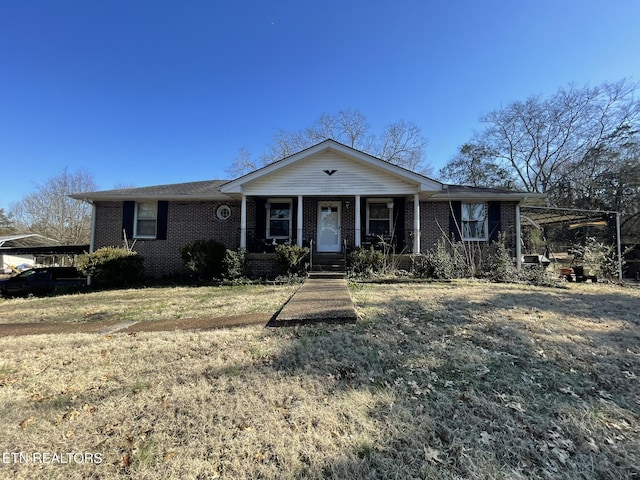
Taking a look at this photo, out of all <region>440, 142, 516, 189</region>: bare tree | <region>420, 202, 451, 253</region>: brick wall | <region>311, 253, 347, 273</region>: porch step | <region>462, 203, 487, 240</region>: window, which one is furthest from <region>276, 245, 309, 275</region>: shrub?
<region>440, 142, 516, 189</region>: bare tree

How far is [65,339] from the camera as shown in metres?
4.36

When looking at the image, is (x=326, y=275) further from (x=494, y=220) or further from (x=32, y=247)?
(x=32, y=247)

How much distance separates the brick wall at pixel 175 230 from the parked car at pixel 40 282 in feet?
5.23

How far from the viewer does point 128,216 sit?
480 inches

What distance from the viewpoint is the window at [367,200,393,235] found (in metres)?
12.1

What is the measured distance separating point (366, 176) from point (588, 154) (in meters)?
24.9

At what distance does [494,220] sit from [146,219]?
44.6 feet

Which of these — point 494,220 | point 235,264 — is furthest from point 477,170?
point 235,264

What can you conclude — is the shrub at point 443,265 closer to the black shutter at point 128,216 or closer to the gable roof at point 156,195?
the gable roof at point 156,195

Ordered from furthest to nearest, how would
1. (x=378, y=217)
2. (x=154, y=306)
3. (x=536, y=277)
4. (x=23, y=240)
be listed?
(x=23, y=240) < (x=378, y=217) < (x=536, y=277) < (x=154, y=306)

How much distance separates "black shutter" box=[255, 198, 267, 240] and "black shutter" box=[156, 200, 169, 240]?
11.7ft

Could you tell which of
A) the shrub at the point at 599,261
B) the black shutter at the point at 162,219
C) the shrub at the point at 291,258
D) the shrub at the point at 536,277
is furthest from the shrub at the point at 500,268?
the black shutter at the point at 162,219

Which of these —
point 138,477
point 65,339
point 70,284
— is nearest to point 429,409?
point 138,477

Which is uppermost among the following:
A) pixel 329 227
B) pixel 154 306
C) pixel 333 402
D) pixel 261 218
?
pixel 261 218
